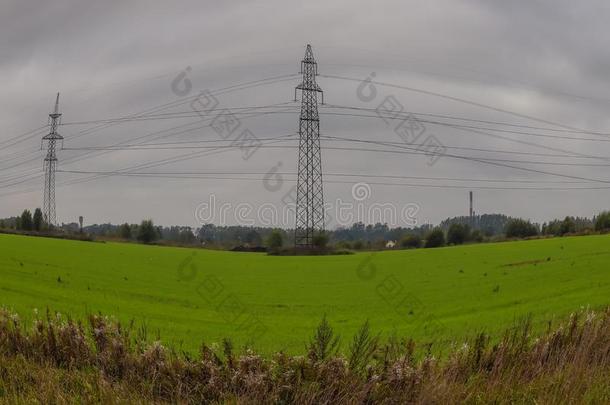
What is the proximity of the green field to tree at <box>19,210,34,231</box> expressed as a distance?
47.7 m

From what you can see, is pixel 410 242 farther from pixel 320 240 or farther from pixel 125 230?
pixel 125 230

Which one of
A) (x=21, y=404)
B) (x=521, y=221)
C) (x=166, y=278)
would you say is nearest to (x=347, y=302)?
(x=166, y=278)

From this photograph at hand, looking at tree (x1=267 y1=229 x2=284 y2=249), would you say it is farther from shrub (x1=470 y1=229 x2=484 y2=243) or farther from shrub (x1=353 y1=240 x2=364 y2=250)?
shrub (x1=470 y1=229 x2=484 y2=243)

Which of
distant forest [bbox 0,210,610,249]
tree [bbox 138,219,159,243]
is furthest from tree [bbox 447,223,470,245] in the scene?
tree [bbox 138,219,159,243]

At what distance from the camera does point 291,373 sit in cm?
706

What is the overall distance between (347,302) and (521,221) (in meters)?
71.7

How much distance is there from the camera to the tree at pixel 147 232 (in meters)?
90.4

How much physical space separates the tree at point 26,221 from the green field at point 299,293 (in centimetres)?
4773

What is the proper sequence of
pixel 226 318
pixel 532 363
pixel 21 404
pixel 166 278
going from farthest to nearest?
pixel 166 278 → pixel 226 318 → pixel 532 363 → pixel 21 404

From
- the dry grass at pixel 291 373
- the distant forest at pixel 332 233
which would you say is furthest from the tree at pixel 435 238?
the dry grass at pixel 291 373

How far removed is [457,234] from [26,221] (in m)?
56.3

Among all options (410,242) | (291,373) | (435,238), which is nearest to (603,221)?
(435,238)

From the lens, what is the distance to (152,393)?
6.92 m

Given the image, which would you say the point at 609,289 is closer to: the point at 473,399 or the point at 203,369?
the point at 473,399
